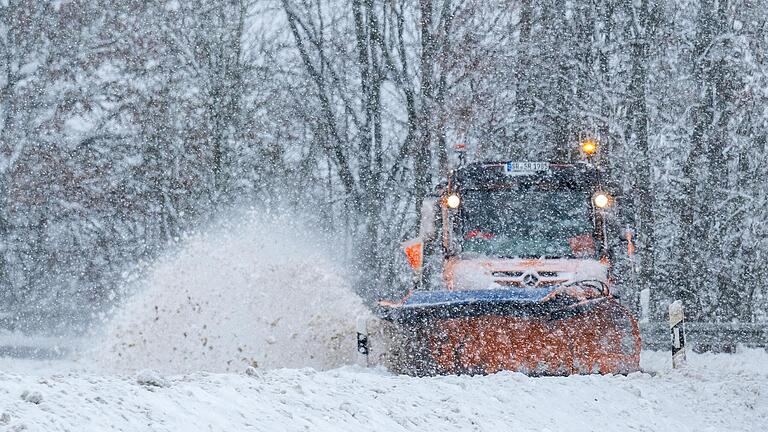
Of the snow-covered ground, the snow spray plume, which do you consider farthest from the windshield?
the snow-covered ground

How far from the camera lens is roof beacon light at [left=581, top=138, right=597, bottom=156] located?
13.7 meters

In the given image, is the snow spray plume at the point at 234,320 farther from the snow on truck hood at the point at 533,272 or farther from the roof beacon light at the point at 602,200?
the roof beacon light at the point at 602,200

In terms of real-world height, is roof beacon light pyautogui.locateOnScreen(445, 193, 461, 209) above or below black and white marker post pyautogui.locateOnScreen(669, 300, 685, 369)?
above

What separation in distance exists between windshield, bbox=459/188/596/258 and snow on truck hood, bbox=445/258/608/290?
0.07 metres

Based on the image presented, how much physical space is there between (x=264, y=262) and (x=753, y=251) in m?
11.8

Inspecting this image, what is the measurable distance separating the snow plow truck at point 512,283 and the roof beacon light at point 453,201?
0.04 ft

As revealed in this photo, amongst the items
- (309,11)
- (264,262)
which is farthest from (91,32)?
(264,262)

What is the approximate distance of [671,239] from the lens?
22.9 metres

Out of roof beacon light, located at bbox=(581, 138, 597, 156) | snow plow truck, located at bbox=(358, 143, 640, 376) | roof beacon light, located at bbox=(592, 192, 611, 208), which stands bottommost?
snow plow truck, located at bbox=(358, 143, 640, 376)

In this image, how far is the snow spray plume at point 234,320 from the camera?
40.7 ft

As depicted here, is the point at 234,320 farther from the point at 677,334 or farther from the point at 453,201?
the point at 677,334

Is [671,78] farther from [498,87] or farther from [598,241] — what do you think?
[598,241]

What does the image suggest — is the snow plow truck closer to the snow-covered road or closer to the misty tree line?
the snow-covered road

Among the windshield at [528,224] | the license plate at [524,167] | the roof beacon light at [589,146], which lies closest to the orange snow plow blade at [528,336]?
the windshield at [528,224]
